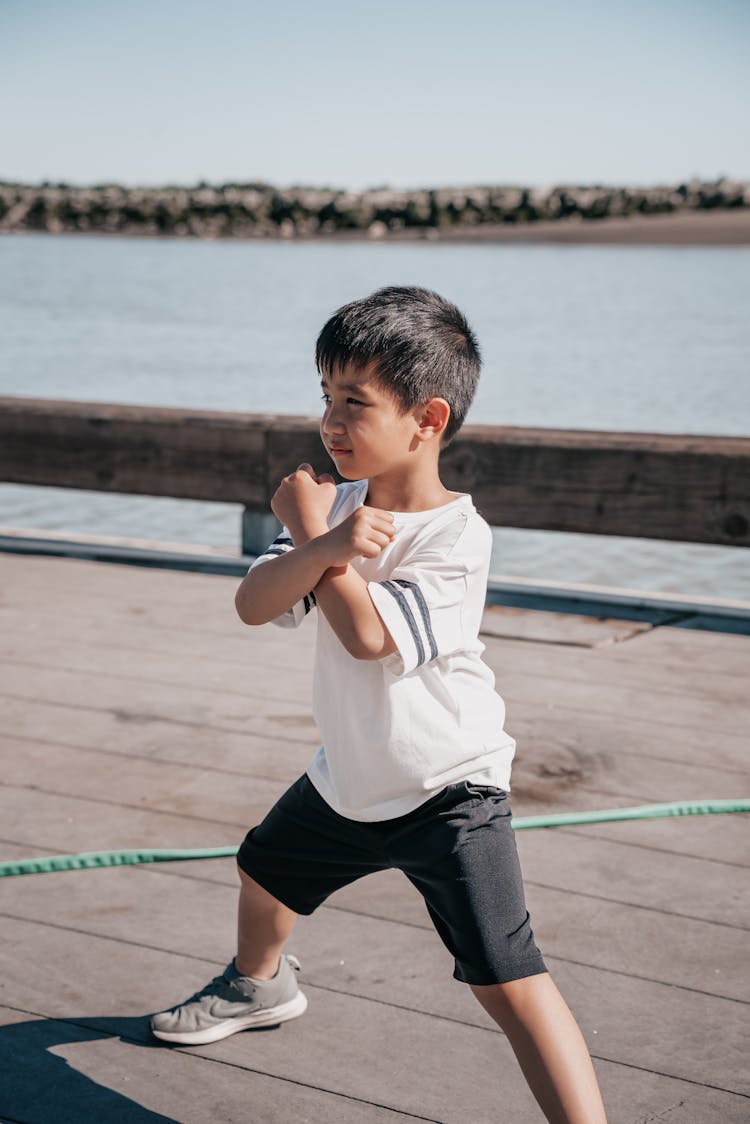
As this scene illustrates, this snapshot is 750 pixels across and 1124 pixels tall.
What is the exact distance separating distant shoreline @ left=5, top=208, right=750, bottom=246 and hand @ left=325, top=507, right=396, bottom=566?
80.8 metres

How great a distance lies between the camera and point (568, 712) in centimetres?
418

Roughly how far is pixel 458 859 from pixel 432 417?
0.68m

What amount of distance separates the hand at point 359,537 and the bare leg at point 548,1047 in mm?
666

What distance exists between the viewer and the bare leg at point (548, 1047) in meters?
1.92

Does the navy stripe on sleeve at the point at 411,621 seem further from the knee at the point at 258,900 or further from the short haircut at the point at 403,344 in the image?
the knee at the point at 258,900

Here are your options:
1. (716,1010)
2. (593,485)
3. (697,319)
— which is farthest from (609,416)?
(697,319)

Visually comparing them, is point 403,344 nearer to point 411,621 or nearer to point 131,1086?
point 411,621

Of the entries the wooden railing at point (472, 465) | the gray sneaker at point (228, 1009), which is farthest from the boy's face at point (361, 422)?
the wooden railing at point (472, 465)

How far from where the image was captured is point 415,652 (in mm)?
1958

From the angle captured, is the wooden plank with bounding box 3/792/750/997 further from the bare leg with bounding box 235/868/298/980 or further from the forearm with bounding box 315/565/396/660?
the forearm with bounding box 315/565/396/660

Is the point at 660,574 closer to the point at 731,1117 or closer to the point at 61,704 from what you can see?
the point at 61,704

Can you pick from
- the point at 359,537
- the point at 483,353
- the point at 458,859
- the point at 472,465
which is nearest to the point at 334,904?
the point at 458,859

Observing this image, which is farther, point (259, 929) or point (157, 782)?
point (157, 782)

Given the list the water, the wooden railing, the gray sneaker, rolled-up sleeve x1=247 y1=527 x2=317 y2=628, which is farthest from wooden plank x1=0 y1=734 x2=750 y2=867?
the water
